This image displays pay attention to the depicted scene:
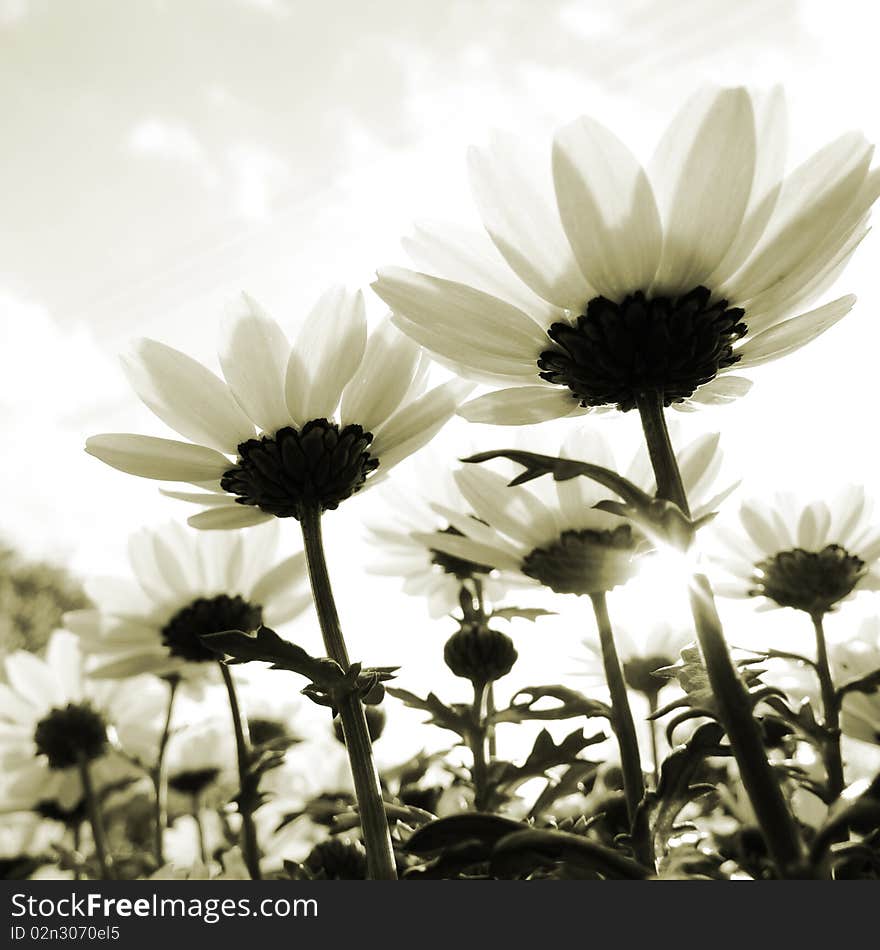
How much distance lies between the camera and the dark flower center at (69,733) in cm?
201

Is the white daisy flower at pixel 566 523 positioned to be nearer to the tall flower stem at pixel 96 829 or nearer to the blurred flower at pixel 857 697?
the blurred flower at pixel 857 697

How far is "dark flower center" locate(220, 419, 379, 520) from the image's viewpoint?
0.95 meters

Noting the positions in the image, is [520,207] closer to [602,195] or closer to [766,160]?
[602,195]

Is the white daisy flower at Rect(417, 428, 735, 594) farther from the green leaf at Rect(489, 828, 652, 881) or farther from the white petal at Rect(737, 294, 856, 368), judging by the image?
the green leaf at Rect(489, 828, 652, 881)

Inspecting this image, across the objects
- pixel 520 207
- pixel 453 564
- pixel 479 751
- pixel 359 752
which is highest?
pixel 453 564

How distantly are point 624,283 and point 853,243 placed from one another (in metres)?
0.21

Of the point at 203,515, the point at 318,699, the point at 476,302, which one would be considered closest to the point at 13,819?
the point at 203,515

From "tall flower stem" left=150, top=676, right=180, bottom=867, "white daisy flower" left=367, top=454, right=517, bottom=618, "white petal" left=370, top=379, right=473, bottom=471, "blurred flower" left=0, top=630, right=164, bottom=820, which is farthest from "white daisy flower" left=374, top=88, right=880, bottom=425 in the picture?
"blurred flower" left=0, top=630, right=164, bottom=820

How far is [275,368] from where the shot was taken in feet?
3.09

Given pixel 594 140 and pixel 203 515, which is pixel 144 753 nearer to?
pixel 203 515

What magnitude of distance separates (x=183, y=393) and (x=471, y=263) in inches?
14.2

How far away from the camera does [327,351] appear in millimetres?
937

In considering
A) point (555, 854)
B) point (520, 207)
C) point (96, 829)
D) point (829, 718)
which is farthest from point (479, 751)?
point (96, 829)

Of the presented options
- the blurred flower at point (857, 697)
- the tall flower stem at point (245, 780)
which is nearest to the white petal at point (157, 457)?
the tall flower stem at point (245, 780)
